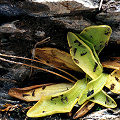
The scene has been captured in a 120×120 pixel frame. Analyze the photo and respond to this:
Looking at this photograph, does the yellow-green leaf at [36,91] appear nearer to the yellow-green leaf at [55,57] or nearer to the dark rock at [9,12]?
the yellow-green leaf at [55,57]

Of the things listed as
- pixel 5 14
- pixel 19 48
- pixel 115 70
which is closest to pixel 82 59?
pixel 115 70

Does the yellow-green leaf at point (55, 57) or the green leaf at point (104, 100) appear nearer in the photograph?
the green leaf at point (104, 100)

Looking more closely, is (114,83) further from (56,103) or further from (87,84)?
(56,103)

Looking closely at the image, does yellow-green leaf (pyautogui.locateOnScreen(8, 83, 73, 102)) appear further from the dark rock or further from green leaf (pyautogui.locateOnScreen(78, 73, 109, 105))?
the dark rock

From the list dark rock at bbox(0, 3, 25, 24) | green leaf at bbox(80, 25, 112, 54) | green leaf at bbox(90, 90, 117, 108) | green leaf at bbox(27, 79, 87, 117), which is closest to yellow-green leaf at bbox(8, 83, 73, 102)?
green leaf at bbox(27, 79, 87, 117)

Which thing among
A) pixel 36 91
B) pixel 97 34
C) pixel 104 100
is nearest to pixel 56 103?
pixel 36 91

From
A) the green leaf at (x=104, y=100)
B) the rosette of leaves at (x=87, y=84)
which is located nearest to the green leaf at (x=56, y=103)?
the rosette of leaves at (x=87, y=84)

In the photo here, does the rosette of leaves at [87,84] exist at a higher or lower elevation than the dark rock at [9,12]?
lower
